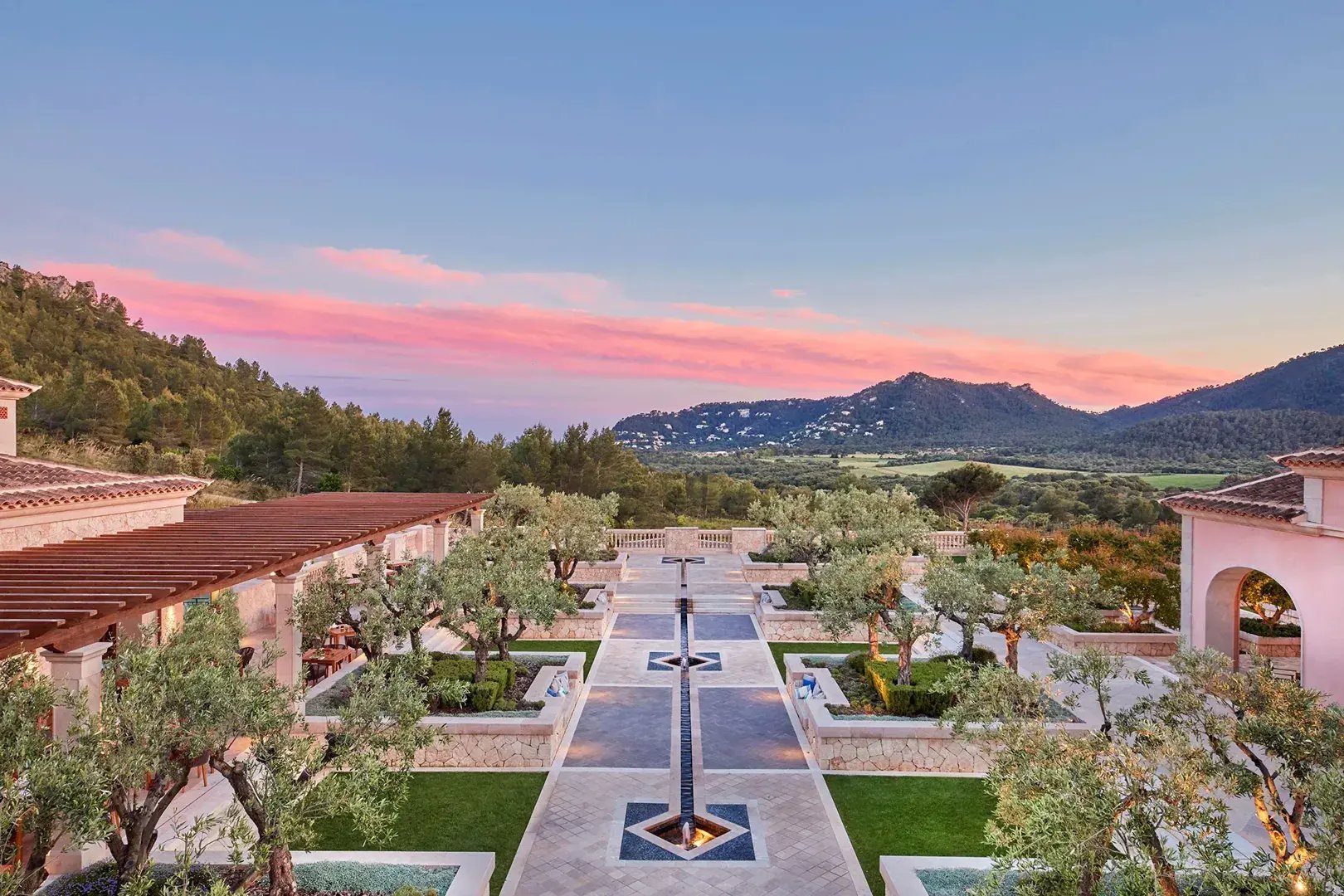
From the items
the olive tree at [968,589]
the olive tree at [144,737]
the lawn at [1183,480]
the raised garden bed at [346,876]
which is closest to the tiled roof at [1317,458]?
the olive tree at [968,589]

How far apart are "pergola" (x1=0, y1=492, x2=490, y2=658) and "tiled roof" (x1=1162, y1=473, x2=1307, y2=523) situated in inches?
632

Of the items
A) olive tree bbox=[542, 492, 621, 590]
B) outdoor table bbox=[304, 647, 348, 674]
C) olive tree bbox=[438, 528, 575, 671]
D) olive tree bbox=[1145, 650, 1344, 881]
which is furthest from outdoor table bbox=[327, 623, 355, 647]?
olive tree bbox=[1145, 650, 1344, 881]

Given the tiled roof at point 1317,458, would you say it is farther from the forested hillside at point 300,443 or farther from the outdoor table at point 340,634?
the forested hillside at point 300,443

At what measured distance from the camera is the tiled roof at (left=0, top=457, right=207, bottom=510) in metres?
12.6

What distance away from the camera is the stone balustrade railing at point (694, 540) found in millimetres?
32438

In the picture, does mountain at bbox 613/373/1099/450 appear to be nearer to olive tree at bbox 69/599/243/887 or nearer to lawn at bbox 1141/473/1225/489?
lawn at bbox 1141/473/1225/489

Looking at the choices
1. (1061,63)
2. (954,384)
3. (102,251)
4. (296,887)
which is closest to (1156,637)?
(1061,63)

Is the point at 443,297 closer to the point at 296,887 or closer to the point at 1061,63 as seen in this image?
the point at 1061,63

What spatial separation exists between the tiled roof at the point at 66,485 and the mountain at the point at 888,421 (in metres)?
68.5

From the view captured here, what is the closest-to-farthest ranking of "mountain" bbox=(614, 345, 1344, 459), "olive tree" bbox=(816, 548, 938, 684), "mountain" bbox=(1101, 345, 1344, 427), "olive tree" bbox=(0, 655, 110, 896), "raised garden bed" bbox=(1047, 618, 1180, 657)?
"olive tree" bbox=(0, 655, 110, 896)
"olive tree" bbox=(816, 548, 938, 684)
"raised garden bed" bbox=(1047, 618, 1180, 657)
"mountain" bbox=(1101, 345, 1344, 427)
"mountain" bbox=(614, 345, 1344, 459)

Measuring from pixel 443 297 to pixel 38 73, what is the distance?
46.7 feet

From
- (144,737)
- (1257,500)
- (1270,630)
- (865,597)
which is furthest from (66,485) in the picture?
(1270,630)

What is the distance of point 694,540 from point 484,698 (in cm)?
2136

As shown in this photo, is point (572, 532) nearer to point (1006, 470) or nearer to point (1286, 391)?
point (1006, 470)
